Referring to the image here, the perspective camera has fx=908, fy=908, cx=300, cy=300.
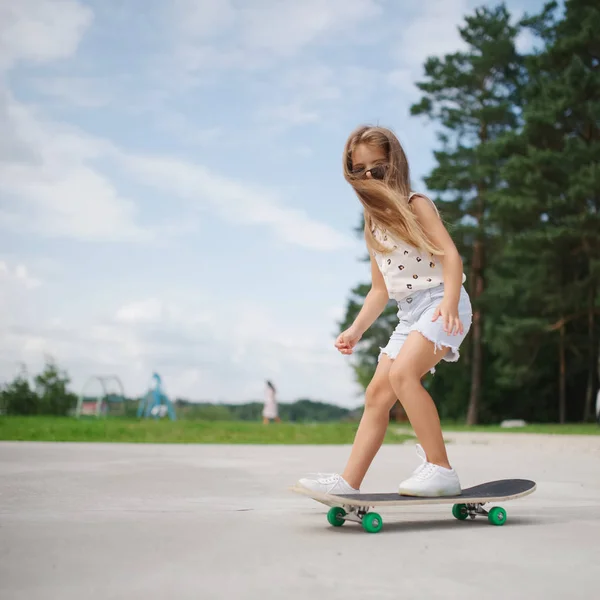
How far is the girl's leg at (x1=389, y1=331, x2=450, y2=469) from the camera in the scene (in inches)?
→ 169

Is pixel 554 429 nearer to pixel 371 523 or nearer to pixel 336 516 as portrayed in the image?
pixel 336 516

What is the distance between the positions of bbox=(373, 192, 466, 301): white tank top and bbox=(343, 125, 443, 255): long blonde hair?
1.4 inches

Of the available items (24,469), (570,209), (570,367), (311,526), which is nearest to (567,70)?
(570,209)

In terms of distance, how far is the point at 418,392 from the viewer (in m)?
4.32

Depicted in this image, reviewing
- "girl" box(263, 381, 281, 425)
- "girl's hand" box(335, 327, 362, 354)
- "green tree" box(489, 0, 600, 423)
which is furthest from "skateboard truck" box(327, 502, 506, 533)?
"girl" box(263, 381, 281, 425)

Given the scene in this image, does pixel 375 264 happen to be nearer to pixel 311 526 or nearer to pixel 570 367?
pixel 311 526

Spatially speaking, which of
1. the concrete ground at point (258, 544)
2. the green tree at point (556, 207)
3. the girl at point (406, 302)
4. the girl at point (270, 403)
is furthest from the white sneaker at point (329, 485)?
the girl at point (270, 403)

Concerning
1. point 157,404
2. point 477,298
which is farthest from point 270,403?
point 477,298

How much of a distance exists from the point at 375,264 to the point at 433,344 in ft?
1.97

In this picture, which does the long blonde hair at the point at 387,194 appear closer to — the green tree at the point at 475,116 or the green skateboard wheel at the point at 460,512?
the green skateboard wheel at the point at 460,512

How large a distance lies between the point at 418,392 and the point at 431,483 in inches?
16.9

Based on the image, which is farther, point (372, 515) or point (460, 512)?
point (460, 512)

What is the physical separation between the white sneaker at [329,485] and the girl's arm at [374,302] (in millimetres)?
845

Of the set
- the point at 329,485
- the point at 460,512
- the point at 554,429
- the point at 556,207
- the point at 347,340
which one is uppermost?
the point at 556,207
